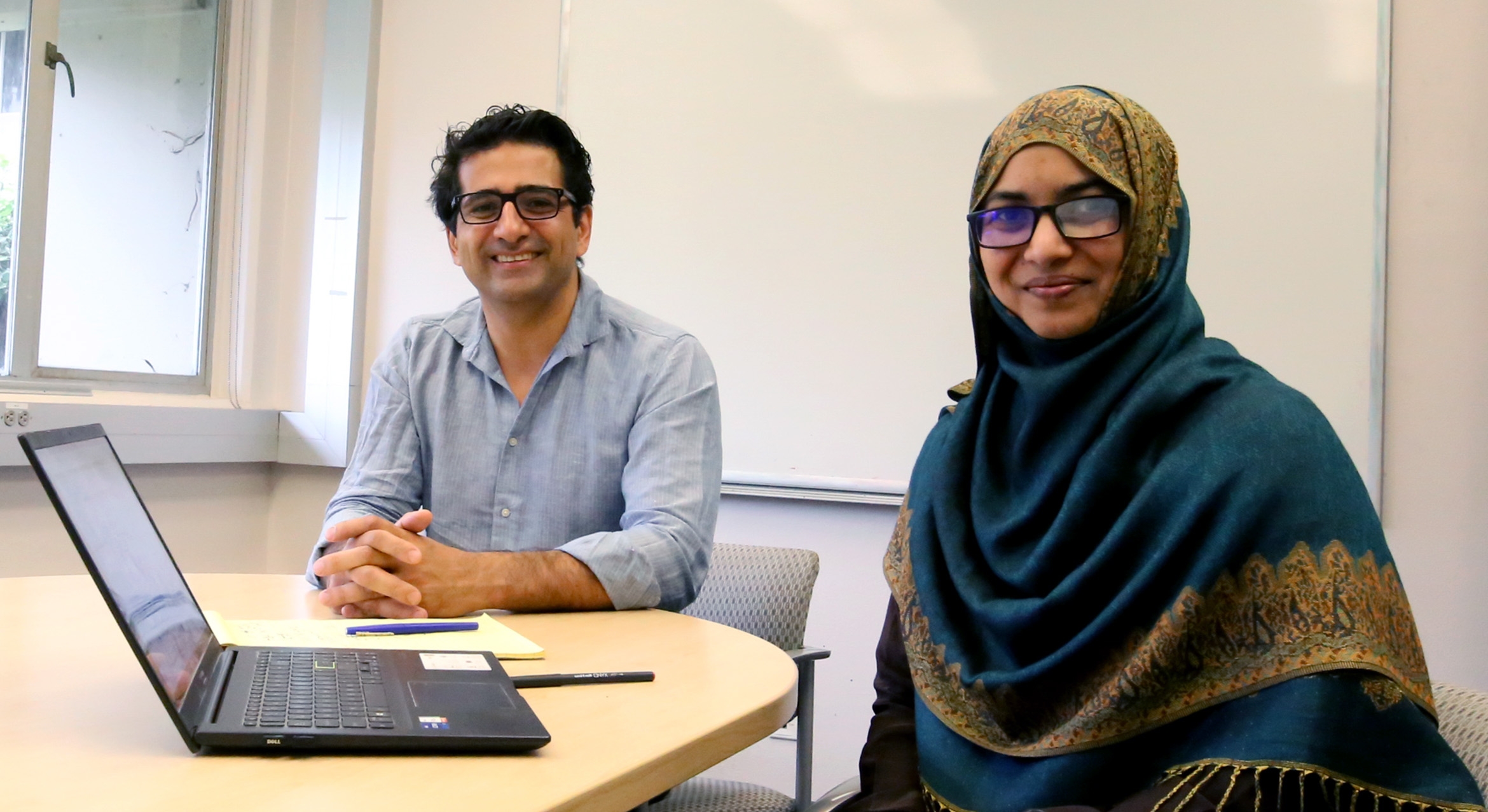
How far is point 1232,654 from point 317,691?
2.64ft

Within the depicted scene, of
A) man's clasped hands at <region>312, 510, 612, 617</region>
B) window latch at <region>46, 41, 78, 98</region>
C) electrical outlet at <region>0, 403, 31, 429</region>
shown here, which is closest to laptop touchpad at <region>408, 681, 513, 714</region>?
man's clasped hands at <region>312, 510, 612, 617</region>

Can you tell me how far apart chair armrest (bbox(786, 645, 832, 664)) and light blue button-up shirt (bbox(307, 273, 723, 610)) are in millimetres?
268

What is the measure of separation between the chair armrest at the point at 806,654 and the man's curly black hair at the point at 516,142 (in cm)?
80

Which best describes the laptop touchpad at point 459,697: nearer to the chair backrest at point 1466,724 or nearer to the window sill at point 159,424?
the chair backrest at point 1466,724

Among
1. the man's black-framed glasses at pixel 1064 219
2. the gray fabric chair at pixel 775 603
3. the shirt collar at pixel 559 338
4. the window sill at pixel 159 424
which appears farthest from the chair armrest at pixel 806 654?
the window sill at pixel 159 424

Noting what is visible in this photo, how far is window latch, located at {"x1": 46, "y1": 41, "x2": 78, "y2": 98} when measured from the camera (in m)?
2.51

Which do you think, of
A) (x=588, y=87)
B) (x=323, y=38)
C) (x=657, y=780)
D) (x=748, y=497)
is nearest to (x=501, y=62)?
(x=588, y=87)

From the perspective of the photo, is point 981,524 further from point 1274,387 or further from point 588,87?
point 588,87

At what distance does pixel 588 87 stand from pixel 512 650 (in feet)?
6.94

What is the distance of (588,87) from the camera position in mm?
2861

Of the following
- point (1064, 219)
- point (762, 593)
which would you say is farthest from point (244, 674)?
point (762, 593)

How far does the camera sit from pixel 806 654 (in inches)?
67.9

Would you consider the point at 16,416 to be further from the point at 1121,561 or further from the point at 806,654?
the point at 1121,561

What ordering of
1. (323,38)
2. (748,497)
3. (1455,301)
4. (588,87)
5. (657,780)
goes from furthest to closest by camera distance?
(323,38) → (588,87) → (748,497) → (1455,301) → (657,780)
